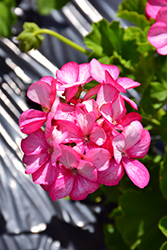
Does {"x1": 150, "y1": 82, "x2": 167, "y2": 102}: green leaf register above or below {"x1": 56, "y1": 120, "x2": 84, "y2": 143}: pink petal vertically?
below

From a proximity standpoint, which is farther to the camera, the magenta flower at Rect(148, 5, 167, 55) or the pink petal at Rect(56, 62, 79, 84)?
the magenta flower at Rect(148, 5, 167, 55)

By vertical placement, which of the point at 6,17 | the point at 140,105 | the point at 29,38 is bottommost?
the point at 140,105

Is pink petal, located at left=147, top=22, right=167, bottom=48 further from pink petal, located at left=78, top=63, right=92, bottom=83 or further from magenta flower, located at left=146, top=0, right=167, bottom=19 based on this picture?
pink petal, located at left=78, top=63, right=92, bottom=83

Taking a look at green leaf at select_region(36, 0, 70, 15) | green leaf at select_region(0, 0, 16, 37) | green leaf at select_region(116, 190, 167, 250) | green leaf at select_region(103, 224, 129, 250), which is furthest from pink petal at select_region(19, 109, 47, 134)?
green leaf at select_region(36, 0, 70, 15)

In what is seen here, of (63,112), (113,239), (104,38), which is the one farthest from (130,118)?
(113,239)

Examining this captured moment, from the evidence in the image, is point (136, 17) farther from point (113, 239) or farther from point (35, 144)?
point (113, 239)
